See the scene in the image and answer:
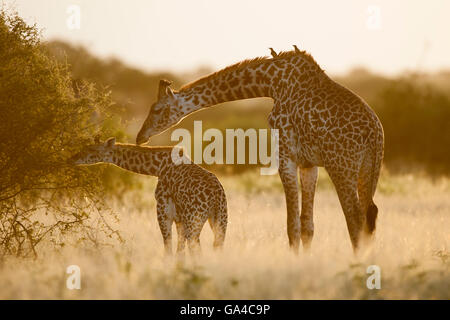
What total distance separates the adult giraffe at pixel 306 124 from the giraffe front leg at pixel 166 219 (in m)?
1.08

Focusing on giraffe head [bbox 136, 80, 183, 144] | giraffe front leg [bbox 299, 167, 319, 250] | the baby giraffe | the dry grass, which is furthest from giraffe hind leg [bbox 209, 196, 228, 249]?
giraffe head [bbox 136, 80, 183, 144]

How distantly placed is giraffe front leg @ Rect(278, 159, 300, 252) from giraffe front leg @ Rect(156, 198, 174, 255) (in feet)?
5.09

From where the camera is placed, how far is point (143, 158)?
9.42 m

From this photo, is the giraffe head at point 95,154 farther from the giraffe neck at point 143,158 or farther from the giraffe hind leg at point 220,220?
the giraffe hind leg at point 220,220

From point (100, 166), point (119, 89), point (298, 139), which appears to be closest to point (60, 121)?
point (100, 166)

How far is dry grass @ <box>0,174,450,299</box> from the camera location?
652 cm

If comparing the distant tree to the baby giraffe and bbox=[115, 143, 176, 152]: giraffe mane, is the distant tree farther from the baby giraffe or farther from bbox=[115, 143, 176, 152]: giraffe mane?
the baby giraffe

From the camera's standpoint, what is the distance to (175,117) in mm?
9320

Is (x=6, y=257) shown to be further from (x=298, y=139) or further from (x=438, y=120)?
(x=438, y=120)

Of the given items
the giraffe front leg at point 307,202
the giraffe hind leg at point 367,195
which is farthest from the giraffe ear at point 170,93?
the giraffe hind leg at point 367,195

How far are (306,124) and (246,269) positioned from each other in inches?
85.4
